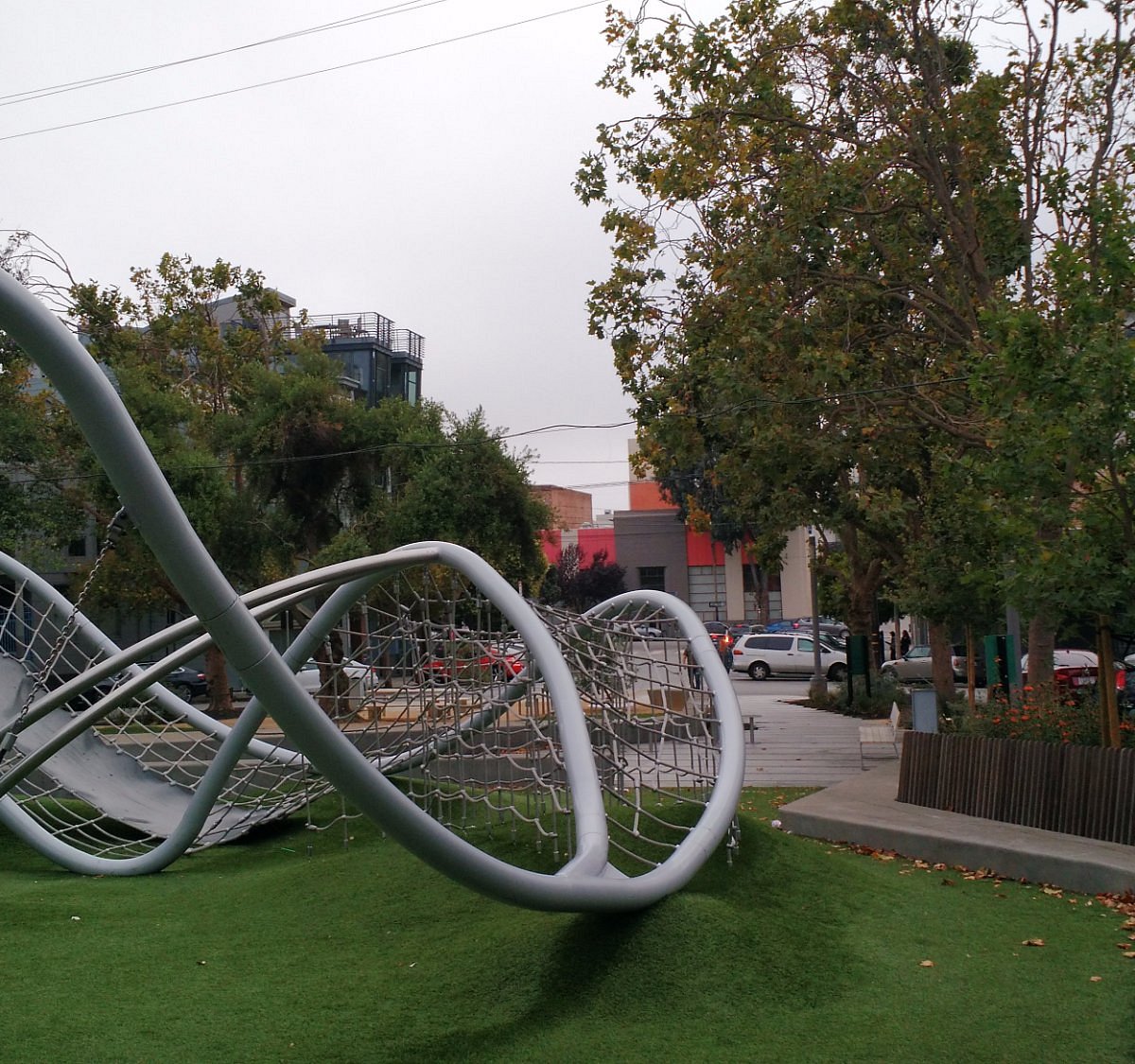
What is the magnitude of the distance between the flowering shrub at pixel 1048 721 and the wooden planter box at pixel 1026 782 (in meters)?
0.71

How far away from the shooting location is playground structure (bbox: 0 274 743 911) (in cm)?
411

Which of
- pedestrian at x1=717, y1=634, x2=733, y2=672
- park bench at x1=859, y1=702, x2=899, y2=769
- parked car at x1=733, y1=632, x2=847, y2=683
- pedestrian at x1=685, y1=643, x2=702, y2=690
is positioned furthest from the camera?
parked car at x1=733, y1=632, x2=847, y2=683

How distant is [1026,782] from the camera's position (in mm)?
10102

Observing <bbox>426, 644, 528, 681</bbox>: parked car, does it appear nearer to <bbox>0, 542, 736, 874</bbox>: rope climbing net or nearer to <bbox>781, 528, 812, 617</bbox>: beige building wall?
<bbox>0, 542, 736, 874</bbox>: rope climbing net

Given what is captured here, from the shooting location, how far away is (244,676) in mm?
4359

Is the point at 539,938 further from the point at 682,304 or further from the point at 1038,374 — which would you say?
the point at 682,304

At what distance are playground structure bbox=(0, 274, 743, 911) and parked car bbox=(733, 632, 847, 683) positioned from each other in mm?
22492

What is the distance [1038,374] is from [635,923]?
18.3 ft

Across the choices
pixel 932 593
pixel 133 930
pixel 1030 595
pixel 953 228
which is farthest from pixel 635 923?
pixel 932 593

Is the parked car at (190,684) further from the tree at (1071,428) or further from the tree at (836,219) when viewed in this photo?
the tree at (1071,428)

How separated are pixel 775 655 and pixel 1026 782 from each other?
2814cm

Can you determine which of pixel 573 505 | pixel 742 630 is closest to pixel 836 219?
pixel 742 630

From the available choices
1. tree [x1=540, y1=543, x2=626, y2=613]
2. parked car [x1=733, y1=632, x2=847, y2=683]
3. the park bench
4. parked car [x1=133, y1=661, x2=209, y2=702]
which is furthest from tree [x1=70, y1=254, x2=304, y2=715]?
tree [x1=540, y1=543, x2=626, y2=613]

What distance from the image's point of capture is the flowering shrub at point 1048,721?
1092cm
